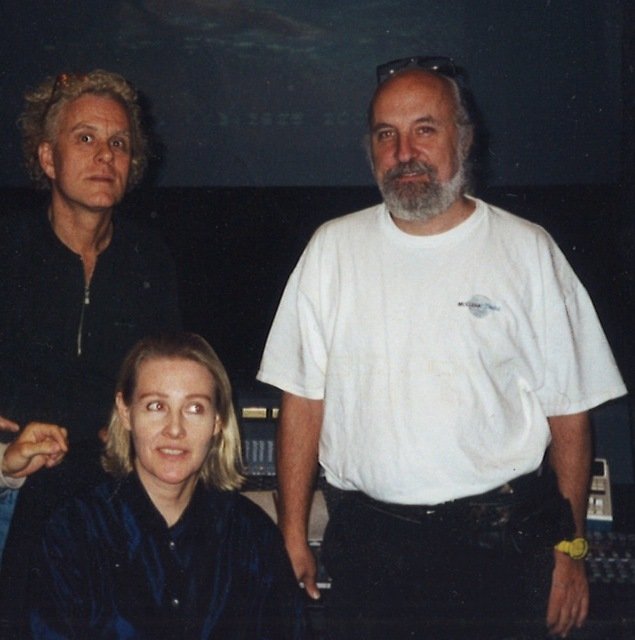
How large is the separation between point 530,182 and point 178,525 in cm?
133

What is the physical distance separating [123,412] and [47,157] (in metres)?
0.51

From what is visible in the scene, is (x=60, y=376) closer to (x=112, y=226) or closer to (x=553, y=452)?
(x=112, y=226)

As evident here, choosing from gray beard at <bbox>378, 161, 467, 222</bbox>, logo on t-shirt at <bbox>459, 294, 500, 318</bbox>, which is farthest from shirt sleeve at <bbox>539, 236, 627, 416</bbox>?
gray beard at <bbox>378, 161, 467, 222</bbox>

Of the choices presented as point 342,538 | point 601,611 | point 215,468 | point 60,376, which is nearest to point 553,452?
point 601,611

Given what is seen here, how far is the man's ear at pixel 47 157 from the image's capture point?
1.73 metres

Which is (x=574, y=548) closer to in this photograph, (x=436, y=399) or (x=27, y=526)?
(x=436, y=399)

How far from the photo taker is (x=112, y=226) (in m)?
1.79

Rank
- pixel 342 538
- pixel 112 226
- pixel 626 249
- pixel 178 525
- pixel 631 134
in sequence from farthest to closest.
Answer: pixel 631 134, pixel 626 249, pixel 112 226, pixel 342 538, pixel 178 525

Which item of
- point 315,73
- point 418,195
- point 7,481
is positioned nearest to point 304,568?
point 7,481

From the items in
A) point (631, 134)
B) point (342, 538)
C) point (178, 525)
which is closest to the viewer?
point (178, 525)

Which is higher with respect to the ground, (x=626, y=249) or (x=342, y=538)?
(x=626, y=249)

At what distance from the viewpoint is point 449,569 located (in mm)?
1569

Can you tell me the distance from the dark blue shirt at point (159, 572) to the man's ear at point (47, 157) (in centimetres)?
60

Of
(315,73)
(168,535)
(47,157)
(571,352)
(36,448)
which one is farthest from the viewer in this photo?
(315,73)
